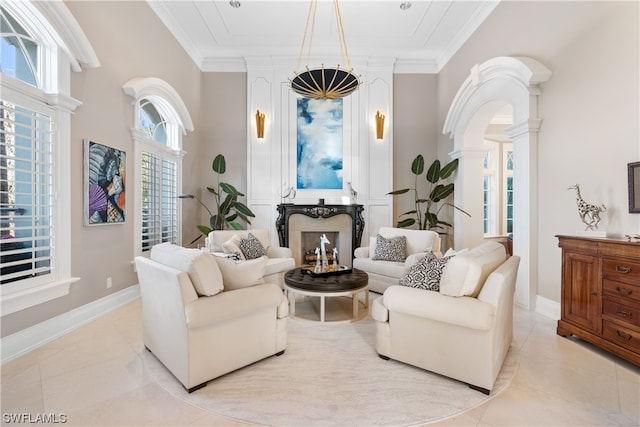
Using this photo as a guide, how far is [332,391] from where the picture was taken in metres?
2.21

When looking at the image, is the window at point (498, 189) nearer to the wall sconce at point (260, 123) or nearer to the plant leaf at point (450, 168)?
the plant leaf at point (450, 168)

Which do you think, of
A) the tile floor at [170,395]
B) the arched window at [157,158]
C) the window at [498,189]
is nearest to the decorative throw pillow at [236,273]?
the tile floor at [170,395]

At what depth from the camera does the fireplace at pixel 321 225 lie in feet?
20.7

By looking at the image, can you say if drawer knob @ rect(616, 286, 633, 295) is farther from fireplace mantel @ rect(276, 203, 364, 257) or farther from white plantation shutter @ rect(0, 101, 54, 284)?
white plantation shutter @ rect(0, 101, 54, 284)

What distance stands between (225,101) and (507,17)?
5.27m

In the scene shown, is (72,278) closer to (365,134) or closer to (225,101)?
(225,101)

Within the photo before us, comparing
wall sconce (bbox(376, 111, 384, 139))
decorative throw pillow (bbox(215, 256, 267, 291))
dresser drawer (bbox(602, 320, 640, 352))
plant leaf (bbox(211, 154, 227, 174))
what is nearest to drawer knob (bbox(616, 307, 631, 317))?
dresser drawer (bbox(602, 320, 640, 352))

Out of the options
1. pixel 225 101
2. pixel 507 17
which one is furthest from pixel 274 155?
pixel 507 17

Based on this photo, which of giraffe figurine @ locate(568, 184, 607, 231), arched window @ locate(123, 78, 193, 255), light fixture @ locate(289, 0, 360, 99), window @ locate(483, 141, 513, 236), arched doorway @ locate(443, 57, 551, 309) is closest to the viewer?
giraffe figurine @ locate(568, 184, 607, 231)

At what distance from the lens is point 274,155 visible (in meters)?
6.64

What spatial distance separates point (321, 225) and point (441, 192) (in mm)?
2470

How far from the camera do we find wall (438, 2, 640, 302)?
289cm

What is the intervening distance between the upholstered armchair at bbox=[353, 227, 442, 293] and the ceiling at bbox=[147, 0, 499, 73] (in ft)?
12.1

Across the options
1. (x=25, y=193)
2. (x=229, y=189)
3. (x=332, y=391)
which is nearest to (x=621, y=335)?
(x=332, y=391)
